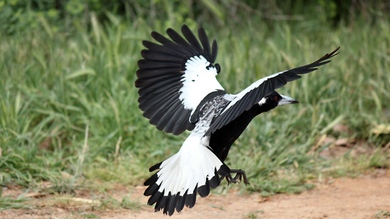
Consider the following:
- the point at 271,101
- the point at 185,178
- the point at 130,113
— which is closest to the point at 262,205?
the point at 271,101

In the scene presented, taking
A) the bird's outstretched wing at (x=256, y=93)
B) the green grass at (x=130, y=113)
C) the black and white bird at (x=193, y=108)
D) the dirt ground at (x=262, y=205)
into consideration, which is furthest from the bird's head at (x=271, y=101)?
the green grass at (x=130, y=113)

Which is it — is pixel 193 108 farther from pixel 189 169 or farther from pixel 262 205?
pixel 262 205

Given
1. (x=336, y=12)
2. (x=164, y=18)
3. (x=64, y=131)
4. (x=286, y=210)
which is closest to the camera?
(x=286, y=210)

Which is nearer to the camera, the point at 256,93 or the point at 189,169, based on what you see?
the point at 256,93

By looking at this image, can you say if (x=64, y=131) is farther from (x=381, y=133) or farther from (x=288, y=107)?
(x=381, y=133)

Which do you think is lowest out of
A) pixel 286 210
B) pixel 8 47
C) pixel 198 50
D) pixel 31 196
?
pixel 286 210

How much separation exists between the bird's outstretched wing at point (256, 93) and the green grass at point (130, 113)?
126cm

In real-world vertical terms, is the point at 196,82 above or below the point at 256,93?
above

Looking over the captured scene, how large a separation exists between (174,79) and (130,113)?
1.14 m

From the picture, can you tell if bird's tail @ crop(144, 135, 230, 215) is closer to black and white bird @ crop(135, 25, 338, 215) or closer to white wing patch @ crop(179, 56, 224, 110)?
black and white bird @ crop(135, 25, 338, 215)

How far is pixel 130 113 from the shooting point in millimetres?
6027

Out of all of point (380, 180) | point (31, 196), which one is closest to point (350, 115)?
point (380, 180)

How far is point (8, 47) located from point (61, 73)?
907 millimetres

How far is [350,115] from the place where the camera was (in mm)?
6422
